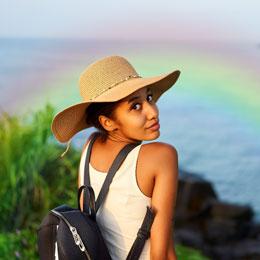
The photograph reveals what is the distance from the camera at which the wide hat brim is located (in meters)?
1.78

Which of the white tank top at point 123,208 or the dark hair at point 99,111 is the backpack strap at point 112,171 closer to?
the white tank top at point 123,208

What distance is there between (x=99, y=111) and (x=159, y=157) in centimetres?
37

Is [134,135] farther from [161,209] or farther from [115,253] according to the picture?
[115,253]

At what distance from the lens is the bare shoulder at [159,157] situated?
1.75 m

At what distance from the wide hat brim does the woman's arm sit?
0.87 feet

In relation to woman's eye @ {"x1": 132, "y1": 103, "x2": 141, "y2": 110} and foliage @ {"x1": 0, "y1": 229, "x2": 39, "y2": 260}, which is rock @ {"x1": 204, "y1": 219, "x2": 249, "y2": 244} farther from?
woman's eye @ {"x1": 132, "y1": 103, "x2": 141, "y2": 110}

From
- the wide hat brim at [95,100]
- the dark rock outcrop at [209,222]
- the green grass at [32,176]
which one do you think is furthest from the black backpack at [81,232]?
the dark rock outcrop at [209,222]

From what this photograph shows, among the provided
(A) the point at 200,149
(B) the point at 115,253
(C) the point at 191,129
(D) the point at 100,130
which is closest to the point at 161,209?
(B) the point at 115,253

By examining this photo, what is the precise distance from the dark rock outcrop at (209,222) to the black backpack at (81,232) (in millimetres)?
4772

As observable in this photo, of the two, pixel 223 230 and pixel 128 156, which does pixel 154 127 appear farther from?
pixel 223 230

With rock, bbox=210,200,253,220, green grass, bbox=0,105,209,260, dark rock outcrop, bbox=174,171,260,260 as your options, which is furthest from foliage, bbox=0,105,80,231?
rock, bbox=210,200,253,220

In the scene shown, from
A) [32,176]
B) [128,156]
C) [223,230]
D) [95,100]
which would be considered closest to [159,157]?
[128,156]

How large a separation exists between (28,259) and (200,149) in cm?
1209

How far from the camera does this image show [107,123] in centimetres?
191
